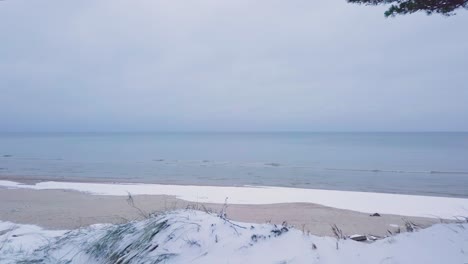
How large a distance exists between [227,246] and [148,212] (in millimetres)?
8821

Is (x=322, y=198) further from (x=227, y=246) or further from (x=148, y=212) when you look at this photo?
(x=227, y=246)

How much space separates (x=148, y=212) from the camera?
1131cm

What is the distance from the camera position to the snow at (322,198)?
42.0ft

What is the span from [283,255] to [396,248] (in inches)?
41.1

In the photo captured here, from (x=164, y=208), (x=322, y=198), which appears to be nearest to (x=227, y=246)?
(x=164, y=208)

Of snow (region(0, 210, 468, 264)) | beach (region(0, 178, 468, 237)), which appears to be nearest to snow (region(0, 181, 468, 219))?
beach (region(0, 178, 468, 237))

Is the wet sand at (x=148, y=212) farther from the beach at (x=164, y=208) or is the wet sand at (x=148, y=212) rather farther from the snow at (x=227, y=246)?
→ the snow at (x=227, y=246)

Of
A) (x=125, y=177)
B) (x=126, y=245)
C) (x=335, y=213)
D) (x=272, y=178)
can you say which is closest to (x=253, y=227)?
(x=126, y=245)

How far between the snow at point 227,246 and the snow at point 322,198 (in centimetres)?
873

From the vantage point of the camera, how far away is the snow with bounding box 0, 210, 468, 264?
2924 mm

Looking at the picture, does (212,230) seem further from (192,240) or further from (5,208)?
(5,208)

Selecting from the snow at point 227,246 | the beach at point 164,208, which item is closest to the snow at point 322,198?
the beach at point 164,208

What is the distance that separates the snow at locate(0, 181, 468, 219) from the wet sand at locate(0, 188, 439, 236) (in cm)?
94

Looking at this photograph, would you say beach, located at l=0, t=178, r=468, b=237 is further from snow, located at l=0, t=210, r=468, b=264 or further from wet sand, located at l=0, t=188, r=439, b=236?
→ snow, located at l=0, t=210, r=468, b=264
